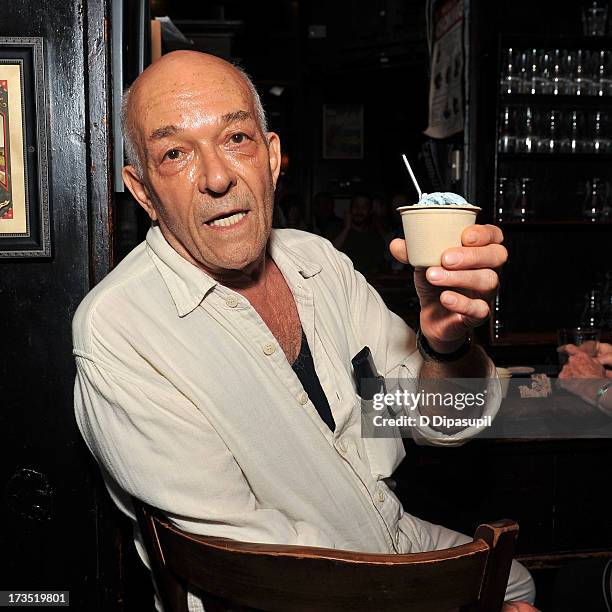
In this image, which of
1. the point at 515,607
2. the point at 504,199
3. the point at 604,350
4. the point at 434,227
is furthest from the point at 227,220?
the point at 504,199

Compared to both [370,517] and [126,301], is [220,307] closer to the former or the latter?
[126,301]

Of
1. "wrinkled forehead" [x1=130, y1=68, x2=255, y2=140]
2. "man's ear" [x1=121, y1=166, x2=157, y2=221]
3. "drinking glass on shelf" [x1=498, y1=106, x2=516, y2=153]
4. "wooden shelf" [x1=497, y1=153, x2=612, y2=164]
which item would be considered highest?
"drinking glass on shelf" [x1=498, y1=106, x2=516, y2=153]

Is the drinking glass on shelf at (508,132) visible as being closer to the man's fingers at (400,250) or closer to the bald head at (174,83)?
the bald head at (174,83)

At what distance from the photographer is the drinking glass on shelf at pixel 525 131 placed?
446cm

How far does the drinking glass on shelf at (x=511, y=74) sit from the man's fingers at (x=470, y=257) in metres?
3.43

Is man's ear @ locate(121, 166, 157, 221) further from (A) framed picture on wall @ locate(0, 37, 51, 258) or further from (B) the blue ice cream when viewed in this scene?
(B) the blue ice cream

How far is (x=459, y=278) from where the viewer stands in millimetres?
1328

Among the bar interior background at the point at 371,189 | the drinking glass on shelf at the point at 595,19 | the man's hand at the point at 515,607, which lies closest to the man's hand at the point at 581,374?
the bar interior background at the point at 371,189

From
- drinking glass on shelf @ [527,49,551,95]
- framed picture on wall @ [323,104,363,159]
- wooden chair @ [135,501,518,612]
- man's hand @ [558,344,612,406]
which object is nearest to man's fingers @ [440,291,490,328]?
wooden chair @ [135,501,518,612]

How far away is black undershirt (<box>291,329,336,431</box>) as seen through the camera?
173cm

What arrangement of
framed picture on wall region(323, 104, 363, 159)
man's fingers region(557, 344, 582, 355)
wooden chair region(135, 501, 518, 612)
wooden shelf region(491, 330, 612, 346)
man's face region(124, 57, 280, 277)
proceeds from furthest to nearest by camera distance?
1. framed picture on wall region(323, 104, 363, 159)
2. wooden shelf region(491, 330, 612, 346)
3. man's fingers region(557, 344, 582, 355)
4. man's face region(124, 57, 280, 277)
5. wooden chair region(135, 501, 518, 612)

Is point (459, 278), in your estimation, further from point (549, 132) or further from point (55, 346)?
point (549, 132)

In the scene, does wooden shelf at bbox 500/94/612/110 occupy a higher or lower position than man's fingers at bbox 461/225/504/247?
higher

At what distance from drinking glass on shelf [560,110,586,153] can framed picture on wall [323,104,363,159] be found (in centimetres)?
656
